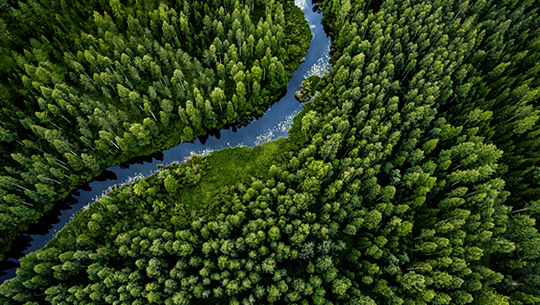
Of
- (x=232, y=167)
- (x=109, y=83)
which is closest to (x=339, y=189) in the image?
(x=232, y=167)

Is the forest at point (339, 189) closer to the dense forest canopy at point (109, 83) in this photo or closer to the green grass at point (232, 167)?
the green grass at point (232, 167)

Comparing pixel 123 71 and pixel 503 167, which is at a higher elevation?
pixel 123 71

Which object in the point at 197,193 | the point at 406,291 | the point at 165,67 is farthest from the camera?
the point at 165,67

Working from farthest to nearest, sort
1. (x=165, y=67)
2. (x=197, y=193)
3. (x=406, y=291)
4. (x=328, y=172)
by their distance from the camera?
(x=165, y=67)
(x=197, y=193)
(x=328, y=172)
(x=406, y=291)

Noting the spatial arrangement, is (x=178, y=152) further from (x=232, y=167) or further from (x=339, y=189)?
(x=339, y=189)

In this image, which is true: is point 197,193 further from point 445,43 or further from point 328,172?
point 445,43

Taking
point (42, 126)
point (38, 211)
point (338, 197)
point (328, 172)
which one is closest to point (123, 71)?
point (42, 126)
